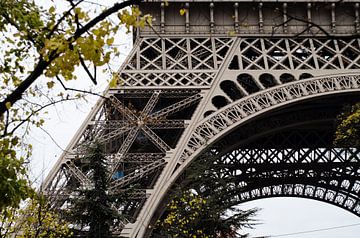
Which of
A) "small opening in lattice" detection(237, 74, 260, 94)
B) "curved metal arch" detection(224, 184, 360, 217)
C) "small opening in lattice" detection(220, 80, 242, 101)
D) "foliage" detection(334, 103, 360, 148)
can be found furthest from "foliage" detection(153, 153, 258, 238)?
"curved metal arch" detection(224, 184, 360, 217)

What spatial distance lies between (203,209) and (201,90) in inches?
246

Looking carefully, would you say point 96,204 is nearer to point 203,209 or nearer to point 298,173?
point 203,209

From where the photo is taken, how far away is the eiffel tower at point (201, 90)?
67.7 feet

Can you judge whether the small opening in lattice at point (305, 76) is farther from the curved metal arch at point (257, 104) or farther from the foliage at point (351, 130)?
the foliage at point (351, 130)

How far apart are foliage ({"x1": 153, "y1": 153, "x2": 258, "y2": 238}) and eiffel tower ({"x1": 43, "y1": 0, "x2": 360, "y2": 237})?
0.68 m

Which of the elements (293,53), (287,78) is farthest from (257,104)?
(293,53)

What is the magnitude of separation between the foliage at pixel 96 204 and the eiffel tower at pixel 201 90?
5.40ft

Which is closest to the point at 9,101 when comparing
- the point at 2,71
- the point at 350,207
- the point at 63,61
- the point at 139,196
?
the point at 63,61

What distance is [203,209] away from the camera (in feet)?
61.0

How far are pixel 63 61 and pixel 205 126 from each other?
15957 mm

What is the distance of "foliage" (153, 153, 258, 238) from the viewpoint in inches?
733

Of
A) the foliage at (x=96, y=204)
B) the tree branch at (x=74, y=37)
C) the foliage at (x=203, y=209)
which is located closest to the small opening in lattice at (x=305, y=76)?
the foliage at (x=203, y=209)

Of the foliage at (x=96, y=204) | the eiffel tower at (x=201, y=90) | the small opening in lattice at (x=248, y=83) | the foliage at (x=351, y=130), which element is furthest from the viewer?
the small opening in lattice at (x=248, y=83)

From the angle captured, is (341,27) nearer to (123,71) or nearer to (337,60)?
(337,60)
